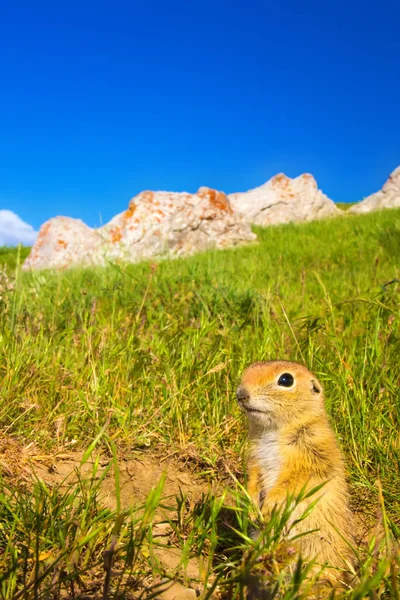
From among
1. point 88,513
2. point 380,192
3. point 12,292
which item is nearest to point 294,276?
point 12,292

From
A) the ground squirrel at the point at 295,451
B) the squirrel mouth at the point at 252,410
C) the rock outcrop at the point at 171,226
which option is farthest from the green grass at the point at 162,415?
the rock outcrop at the point at 171,226

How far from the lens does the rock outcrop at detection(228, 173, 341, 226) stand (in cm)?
2276

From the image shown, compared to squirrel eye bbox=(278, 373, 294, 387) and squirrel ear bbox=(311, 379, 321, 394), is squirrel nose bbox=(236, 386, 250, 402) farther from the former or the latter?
squirrel ear bbox=(311, 379, 321, 394)

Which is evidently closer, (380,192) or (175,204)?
(175,204)

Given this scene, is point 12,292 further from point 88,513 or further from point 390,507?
point 390,507

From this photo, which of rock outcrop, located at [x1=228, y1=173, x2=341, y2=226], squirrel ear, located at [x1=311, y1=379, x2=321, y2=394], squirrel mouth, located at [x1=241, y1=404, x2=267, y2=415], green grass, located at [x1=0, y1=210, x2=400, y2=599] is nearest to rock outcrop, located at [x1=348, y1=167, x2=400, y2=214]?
rock outcrop, located at [x1=228, y1=173, x2=341, y2=226]

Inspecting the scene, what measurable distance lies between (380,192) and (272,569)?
28.2 meters

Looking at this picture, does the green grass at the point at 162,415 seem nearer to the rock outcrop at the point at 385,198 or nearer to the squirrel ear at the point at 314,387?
the squirrel ear at the point at 314,387

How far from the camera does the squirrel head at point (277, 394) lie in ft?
6.74

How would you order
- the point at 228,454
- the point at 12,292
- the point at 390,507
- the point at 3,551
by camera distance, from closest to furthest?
the point at 3,551
the point at 390,507
the point at 228,454
the point at 12,292

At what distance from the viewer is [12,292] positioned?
4348mm

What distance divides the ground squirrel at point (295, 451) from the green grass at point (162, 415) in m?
0.15

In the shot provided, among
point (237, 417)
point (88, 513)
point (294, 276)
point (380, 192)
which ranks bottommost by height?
point (88, 513)

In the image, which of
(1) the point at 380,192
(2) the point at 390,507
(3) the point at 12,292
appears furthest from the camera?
(1) the point at 380,192
